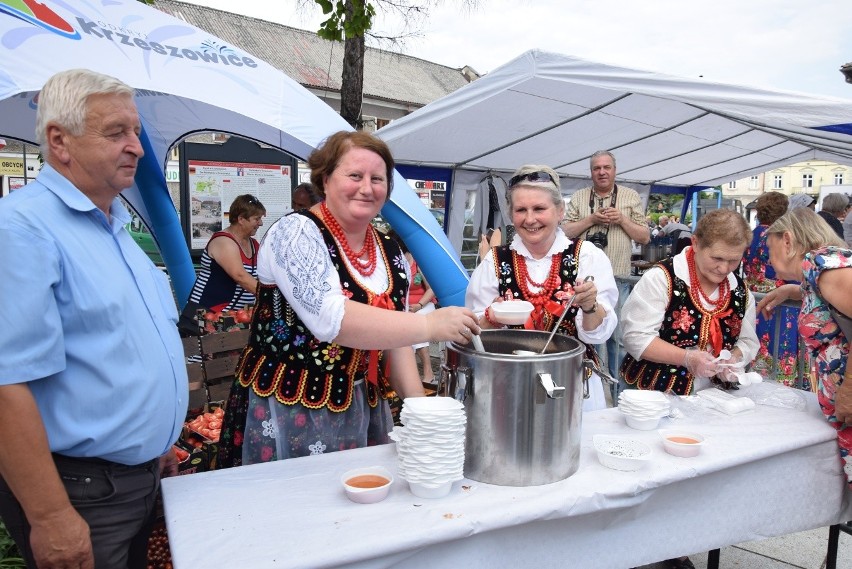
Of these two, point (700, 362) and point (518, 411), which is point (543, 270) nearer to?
point (700, 362)

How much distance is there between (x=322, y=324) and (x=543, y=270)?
106cm

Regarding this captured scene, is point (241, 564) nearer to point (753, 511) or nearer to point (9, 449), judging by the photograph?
point (9, 449)

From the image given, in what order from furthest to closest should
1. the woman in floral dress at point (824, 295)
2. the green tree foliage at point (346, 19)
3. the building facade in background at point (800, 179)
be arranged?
the building facade in background at point (800, 179) < the green tree foliage at point (346, 19) < the woman in floral dress at point (824, 295)

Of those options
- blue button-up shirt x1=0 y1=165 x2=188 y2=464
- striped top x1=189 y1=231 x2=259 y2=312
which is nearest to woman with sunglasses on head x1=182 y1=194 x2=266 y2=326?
striped top x1=189 y1=231 x2=259 y2=312

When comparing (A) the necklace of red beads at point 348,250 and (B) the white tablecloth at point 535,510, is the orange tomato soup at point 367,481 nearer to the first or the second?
(B) the white tablecloth at point 535,510

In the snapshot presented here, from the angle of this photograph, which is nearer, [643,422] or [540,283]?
[643,422]

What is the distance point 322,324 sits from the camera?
4.99ft

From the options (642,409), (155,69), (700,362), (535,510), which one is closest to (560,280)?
(642,409)

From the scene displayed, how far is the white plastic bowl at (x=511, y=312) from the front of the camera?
6.09 feet

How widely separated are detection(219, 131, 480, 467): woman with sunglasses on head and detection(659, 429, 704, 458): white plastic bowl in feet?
2.54

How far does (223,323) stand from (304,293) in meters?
2.71

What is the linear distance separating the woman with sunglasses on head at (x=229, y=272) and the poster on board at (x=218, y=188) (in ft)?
8.34

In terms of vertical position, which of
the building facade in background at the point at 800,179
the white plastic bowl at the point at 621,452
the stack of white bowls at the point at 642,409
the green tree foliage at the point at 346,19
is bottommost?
the white plastic bowl at the point at 621,452

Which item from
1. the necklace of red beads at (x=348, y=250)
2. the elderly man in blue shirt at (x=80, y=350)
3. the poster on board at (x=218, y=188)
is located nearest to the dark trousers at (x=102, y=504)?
the elderly man in blue shirt at (x=80, y=350)
